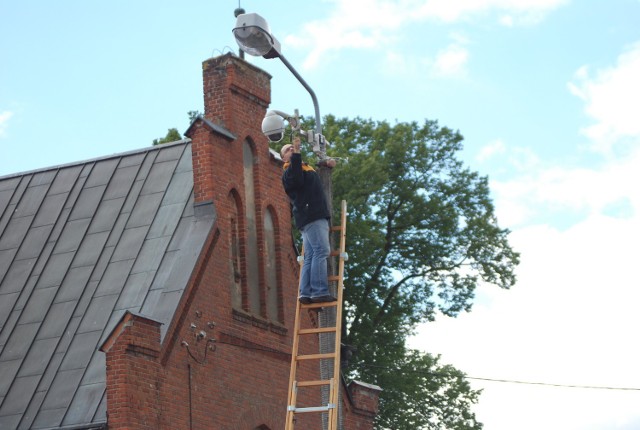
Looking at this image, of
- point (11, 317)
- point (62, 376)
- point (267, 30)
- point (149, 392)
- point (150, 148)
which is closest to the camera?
point (267, 30)

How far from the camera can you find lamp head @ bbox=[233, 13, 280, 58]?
47.9 feet

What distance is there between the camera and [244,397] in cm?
2022

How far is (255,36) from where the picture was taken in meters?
14.7

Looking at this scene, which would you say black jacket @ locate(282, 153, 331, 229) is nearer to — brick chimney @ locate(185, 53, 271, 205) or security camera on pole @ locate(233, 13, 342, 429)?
security camera on pole @ locate(233, 13, 342, 429)

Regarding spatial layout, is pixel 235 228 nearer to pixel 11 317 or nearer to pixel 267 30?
pixel 11 317

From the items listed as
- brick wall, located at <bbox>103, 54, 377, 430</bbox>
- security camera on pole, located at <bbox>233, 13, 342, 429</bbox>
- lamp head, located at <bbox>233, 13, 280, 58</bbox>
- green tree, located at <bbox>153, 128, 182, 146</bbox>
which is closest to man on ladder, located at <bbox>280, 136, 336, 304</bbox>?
security camera on pole, located at <bbox>233, 13, 342, 429</bbox>

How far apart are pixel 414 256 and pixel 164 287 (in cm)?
1851

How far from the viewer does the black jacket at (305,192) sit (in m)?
14.5

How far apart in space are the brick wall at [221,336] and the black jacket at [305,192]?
4411 mm

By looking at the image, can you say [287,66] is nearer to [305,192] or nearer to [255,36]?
[255,36]

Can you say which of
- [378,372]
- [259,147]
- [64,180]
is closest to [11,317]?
[64,180]

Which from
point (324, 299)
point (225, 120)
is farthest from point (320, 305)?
point (225, 120)

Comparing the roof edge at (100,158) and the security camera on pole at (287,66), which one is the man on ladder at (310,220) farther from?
the roof edge at (100,158)

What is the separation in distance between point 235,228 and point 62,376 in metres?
3.91
